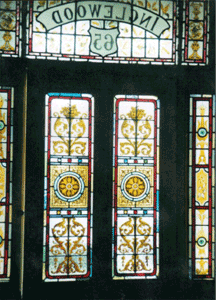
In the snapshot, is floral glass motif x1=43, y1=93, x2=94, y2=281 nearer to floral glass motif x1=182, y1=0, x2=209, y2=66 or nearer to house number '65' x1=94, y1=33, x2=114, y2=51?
house number '65' x1=94, y1=33, x2=114, y2=51

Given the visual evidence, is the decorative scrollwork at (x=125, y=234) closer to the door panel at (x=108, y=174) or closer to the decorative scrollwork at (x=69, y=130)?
the door panel at (x=108, y=174)

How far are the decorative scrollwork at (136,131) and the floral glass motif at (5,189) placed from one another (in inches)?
31.4

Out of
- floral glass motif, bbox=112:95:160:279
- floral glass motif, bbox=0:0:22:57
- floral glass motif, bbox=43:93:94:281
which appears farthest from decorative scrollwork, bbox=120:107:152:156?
floral glass motif, bbox=0:0:22:57

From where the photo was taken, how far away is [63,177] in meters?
2.59

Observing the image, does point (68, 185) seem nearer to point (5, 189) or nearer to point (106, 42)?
point (5, 189)

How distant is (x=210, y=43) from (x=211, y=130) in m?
0.64

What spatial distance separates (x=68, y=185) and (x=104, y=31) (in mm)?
1135

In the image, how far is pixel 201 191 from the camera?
266cm

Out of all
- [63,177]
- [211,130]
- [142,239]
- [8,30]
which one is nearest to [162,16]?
[211,130]

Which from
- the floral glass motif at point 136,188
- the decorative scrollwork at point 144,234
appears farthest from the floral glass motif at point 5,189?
the decorative scrollwork at point 144,234

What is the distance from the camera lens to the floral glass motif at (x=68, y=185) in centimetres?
257

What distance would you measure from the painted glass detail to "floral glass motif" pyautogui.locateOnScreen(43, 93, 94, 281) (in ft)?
1.10

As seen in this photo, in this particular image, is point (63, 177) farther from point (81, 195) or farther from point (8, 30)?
point (8, 30)

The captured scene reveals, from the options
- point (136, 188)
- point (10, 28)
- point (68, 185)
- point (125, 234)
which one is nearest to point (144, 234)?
point (125, 234)
